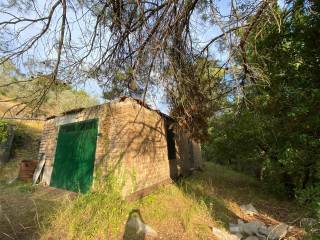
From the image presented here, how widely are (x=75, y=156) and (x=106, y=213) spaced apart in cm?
315

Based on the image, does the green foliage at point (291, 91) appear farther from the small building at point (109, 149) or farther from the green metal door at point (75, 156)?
the green metal door at point (75, 156)

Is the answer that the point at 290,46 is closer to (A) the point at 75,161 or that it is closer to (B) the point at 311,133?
(B) the point at 311,133

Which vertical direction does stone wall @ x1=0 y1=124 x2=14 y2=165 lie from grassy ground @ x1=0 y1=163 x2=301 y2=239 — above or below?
above

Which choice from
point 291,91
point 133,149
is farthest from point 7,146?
point 291,91

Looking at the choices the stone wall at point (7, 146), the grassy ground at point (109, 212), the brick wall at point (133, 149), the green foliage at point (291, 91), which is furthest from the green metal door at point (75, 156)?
the stone wall at point (7, 146)

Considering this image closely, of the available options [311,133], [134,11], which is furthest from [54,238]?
[311,133]

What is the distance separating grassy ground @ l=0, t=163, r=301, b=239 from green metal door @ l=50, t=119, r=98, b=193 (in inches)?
20.1

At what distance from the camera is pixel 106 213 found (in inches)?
204

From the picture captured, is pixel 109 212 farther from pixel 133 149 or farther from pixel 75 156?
pixel 75 156

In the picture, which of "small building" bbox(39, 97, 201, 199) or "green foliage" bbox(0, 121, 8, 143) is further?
"green foliage" bbox(0, 121, 8, 143)

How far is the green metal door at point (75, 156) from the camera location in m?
7.16

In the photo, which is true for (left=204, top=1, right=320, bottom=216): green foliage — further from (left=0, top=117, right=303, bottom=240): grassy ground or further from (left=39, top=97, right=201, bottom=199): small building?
(left=39, top=97, right=201, bottom=199): small building

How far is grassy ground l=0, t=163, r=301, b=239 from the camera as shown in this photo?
4.54 metres

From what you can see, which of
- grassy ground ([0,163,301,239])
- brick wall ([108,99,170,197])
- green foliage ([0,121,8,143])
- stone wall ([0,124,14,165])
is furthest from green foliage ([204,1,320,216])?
stone wall ([0,124,14,165])
